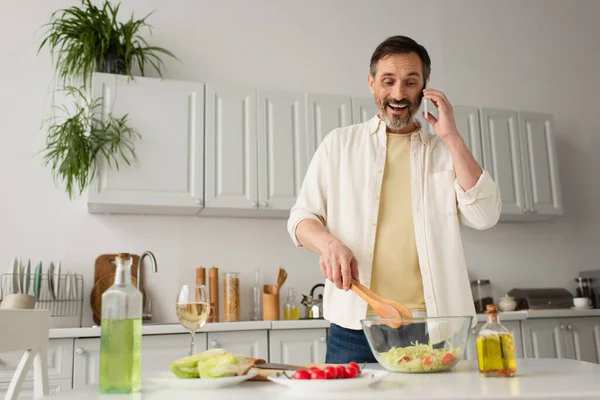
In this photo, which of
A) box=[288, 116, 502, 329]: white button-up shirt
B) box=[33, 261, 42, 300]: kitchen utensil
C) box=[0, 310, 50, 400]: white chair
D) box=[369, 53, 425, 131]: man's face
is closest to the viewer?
box=[0, 310, 50, 400]: white chair

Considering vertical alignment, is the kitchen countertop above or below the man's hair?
below

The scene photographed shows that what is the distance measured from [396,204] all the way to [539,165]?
2516mm

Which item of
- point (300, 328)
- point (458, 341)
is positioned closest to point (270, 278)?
point (300, 328)

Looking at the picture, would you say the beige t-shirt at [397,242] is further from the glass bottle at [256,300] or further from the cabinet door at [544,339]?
the cabinet door at [544,339]

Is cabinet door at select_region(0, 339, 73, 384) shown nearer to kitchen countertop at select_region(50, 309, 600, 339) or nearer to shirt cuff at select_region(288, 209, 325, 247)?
kitchen countertop at select_region(50, 309, 600, 339)

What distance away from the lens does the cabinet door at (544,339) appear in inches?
138

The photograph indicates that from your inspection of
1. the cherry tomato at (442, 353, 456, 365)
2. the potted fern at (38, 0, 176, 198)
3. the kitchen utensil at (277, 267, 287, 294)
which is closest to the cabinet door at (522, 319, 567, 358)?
the kitchen utensil at (277, 267, 287, 294)

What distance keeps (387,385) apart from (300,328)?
212cm

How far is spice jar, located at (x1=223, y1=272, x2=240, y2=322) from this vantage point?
3.35m

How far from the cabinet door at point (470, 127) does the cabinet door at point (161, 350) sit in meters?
2.14

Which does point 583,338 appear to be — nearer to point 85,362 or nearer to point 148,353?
point 148,353

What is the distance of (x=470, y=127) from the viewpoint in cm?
388

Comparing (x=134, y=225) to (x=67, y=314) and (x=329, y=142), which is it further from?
(x=329, y=142)

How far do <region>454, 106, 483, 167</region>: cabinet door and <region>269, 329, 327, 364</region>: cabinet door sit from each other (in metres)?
1.60
